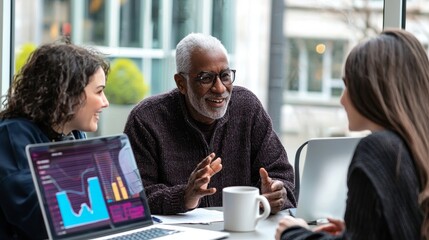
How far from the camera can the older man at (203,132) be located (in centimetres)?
238

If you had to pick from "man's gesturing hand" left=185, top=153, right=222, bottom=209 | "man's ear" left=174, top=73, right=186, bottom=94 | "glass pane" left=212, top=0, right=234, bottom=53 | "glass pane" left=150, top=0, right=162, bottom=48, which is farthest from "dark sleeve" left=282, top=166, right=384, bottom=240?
"glass pane" left=150, top=0, right=162, bottom=48

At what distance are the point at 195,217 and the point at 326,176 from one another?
410 millimetres

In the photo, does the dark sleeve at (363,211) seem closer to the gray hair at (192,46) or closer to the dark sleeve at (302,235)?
the dark sleeve at (302,235)

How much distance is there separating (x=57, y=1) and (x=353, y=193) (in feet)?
10.8

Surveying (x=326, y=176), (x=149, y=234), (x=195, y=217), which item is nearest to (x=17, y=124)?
(x=149, y=234)

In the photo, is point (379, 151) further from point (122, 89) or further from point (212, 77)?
point (122, 89)

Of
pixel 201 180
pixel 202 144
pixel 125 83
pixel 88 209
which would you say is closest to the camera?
pixel 88 209

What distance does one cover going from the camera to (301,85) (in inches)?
154

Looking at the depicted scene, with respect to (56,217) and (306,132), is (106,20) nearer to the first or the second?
(306,132)

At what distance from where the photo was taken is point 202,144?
2439 mm

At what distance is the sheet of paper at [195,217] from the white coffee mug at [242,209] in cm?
12

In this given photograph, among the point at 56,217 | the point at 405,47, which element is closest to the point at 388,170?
the point at 405,47

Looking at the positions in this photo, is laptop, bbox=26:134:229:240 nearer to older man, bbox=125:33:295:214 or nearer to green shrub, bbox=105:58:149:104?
older man, bbox=125:33:295:214

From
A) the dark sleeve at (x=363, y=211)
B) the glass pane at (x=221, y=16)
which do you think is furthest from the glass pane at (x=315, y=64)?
the dark sleeve at (x=363, y=211)
